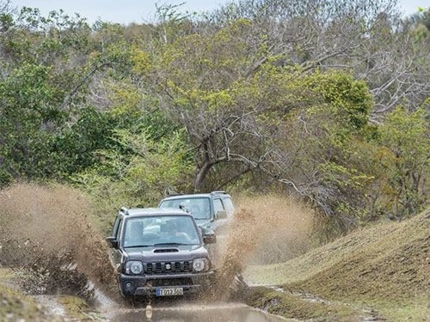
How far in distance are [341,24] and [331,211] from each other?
15.3 meters

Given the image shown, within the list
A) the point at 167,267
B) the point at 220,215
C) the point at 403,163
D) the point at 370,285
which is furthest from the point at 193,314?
the point at 403,163

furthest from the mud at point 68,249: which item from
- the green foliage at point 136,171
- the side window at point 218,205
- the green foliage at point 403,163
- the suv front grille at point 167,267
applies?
the green foliage at point 403,163

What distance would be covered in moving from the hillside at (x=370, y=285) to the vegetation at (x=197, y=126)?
1472 cm

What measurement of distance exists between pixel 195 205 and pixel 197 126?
14.6m

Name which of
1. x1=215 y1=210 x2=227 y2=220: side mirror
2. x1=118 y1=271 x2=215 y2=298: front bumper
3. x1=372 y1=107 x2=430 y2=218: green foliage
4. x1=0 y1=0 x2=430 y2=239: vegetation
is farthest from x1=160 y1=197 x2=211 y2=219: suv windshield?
x1=372 y1=107 x2=430 y2=218: green foliage

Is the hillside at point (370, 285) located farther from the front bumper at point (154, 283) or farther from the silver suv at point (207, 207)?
the silver suv at point (207, 207)

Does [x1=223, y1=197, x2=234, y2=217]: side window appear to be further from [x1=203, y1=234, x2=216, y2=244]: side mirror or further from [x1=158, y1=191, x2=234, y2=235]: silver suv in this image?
[x1=203, y1=234, x2=216, y2=244]: side mirror

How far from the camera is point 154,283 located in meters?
17.4

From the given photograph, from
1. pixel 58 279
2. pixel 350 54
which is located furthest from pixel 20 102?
pixel 350 54

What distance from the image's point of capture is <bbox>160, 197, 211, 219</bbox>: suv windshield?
23000 mm

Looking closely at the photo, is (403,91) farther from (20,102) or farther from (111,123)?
(20,102)

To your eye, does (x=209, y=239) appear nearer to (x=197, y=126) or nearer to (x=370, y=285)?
(x=370, y=285)

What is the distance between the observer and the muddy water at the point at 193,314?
16.1 meters

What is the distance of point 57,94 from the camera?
36562 mm
